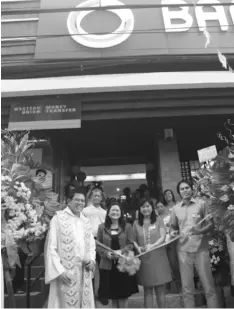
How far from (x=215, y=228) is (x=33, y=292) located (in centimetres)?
245

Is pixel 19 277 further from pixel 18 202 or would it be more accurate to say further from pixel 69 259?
pixel 18 202

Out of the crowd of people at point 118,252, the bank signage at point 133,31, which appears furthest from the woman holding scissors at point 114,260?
the bank signage at point 133,31

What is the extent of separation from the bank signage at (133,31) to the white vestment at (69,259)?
11.0 feet

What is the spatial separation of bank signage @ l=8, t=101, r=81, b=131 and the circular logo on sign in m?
1.32

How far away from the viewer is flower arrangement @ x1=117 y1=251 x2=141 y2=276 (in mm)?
2848

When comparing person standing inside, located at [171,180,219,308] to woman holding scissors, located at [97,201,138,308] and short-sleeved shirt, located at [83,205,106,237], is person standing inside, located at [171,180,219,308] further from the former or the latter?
short-sleeved shirt, located at [83,205,106,237]

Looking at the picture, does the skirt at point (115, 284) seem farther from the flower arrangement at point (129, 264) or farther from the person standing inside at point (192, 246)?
the person standing inside at point (192, 246)

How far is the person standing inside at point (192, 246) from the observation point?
9.99 feet

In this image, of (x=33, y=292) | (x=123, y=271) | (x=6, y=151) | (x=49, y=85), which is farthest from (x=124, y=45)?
(x=33, y=292)

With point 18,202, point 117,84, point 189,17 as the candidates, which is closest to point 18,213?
point 18,202

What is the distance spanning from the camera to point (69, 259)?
2717 millimetres

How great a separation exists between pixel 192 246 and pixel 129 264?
788mm

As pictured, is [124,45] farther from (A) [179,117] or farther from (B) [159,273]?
(B) [159,273]

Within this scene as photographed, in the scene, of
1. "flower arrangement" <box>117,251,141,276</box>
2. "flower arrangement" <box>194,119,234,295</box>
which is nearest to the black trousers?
"flower arrangement" <box>117,251,141,276</box>
